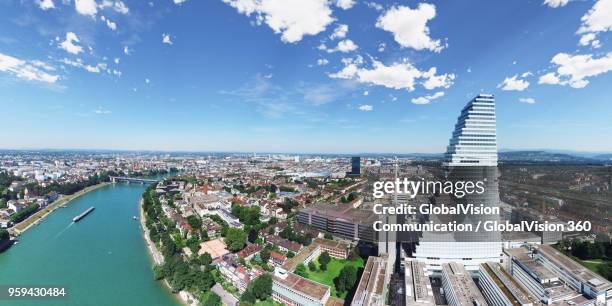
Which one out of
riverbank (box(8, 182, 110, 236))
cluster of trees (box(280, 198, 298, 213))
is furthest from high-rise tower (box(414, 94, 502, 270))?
riverbank (box(8, 182, 110, 236))

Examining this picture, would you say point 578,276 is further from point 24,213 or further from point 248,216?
point 24,213

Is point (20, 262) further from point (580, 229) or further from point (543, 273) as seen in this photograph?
point (580, 229)

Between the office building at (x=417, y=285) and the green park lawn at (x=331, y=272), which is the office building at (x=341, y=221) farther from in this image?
the office building at (x=417, y=285)

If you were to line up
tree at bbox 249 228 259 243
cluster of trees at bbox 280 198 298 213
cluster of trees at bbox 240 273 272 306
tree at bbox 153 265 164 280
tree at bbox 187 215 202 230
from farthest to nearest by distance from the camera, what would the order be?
cluster of trees at bbox 280 198 298 213, tree at bbox 187 215 202 230, tree at bbox 249 228 259 243, tree at bbox 153 265 164 280, cluster of trees at bbox 240 273 272 306

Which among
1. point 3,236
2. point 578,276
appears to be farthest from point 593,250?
point 3,236

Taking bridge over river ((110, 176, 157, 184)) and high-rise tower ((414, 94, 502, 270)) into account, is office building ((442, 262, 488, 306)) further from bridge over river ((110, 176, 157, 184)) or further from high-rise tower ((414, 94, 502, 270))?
bridge over river ((110, 176, 157, 184))

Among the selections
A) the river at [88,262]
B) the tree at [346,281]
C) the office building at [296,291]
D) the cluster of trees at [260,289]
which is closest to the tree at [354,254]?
the tree at [346,281]
